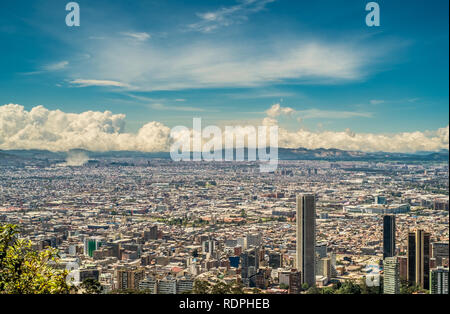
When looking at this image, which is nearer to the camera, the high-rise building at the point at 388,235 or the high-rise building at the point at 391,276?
the high-rise building at the point at 391,276

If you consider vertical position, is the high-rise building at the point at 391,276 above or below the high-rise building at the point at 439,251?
below

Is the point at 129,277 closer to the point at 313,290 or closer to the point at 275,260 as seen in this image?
the point at 275,260

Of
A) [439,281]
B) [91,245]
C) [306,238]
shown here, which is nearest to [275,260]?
[306,238]

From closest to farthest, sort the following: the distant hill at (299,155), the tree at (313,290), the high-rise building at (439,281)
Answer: the high-rise building at (439,281), the tree at (313,290), the distant hill at (299,155)

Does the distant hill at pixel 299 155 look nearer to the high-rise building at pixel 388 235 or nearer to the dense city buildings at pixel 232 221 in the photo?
the dense city buildings at pixel 232 221

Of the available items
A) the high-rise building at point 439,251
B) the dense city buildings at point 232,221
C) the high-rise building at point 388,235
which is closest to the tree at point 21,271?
the dense city buildings at point 232,221

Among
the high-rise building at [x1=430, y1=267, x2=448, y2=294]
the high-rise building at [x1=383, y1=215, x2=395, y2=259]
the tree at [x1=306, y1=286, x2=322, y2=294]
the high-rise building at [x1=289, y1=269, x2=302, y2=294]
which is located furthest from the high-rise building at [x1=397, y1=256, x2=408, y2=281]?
the high-rise building at [x1=289, y1=269, x2=302, y2=294]
